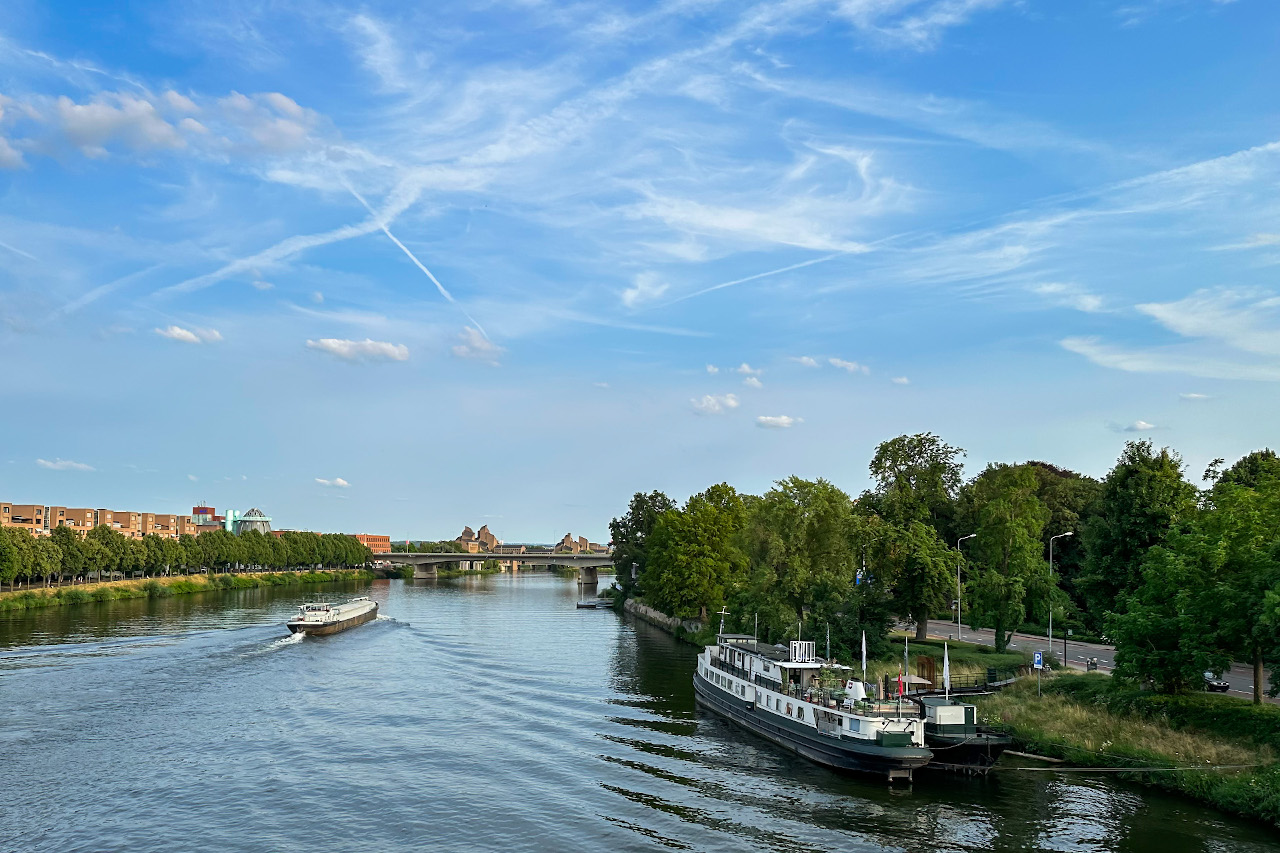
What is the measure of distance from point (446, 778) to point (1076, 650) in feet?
193

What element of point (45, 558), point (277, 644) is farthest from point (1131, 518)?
point (45, 558)

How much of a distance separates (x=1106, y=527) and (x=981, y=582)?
13.1 metres

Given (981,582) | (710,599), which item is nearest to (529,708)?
(981,582)

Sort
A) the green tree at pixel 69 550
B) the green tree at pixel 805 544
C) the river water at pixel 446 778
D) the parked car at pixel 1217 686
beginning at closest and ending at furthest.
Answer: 1. the river water at pixel 446 778
2. the parked car at pixel 1217 686
3. the green tree at pixel 805 544
4. the green tree at pixel 69 550

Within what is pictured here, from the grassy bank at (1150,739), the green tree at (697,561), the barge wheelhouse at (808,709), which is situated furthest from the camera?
the green tree at (697,561)

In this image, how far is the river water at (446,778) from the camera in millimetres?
35094

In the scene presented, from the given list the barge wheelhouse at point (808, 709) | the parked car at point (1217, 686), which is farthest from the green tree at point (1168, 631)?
the barge wheelhouse at point (808, 709)

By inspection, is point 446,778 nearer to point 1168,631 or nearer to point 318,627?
point 1168,631

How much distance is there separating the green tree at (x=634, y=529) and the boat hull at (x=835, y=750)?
103260 millimetres

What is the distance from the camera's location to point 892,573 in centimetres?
7369

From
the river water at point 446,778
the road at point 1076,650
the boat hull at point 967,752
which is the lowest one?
the river water at point 446,778

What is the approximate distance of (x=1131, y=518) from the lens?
58375mm

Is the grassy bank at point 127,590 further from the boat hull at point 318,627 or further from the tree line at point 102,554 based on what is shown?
the boat hull at point 318,627

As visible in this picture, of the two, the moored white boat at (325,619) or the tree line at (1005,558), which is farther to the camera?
the moored white boat at (325,619)
